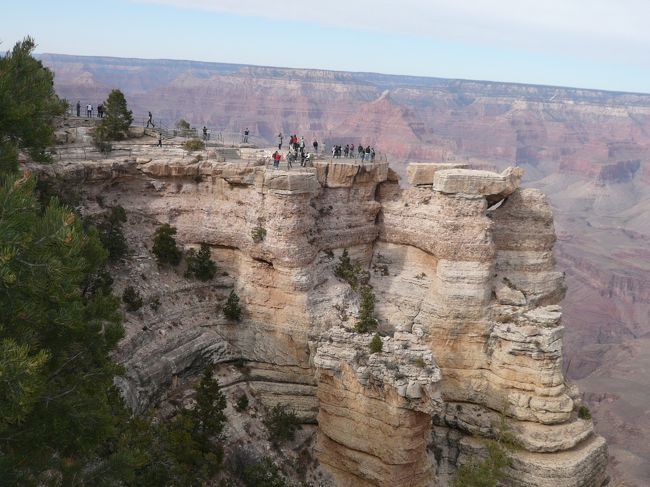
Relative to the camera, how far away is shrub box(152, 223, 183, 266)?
1268 inches

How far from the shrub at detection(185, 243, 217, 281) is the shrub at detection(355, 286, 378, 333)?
8074mm

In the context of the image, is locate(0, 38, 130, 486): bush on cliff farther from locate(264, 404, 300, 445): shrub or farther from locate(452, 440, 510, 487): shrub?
locate(452, 440, 510, 487): shrub

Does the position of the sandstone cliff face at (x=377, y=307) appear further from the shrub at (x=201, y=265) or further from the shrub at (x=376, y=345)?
the shrub at (x=201, y=265)

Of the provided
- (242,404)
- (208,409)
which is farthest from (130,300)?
(242,404)

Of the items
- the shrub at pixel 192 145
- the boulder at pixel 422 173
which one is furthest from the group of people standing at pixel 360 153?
the shrub at pixel 192 145

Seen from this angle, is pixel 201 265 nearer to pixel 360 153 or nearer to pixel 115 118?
pixel 115 118

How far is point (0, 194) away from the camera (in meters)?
14.1

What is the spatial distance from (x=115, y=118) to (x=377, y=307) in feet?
63.9

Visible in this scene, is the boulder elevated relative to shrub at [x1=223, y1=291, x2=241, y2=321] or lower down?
elevated

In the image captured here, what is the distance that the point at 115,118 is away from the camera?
38156 mm

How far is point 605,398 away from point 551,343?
54.2m

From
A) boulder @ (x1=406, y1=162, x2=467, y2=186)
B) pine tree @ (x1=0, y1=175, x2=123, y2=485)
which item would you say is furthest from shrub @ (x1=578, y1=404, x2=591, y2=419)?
pine tree @ (x1=0, y1=175, x2=123, y2=485)

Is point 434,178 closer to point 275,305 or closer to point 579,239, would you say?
point 275,305

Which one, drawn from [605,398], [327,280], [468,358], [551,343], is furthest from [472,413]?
[605,398]
